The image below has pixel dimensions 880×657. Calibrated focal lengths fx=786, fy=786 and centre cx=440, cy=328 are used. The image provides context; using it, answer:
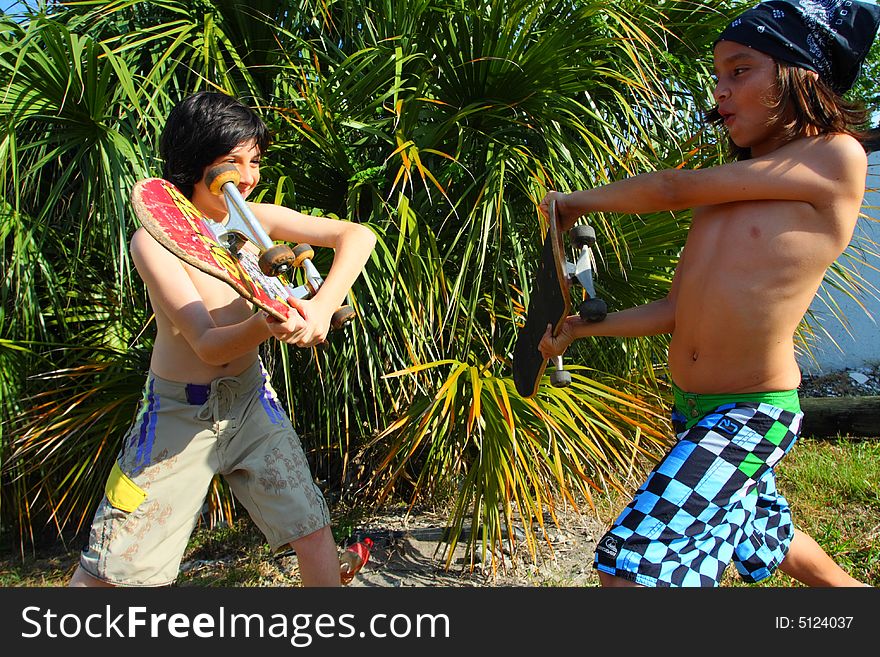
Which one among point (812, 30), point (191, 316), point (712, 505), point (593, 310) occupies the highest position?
point (812, 30)

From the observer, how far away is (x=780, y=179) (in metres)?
1.68

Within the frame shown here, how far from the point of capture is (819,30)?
1741mm

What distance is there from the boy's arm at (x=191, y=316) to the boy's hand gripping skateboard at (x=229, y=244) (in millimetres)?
133

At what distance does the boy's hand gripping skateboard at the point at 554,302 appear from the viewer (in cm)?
186

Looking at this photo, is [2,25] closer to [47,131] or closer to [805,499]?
[47,131]

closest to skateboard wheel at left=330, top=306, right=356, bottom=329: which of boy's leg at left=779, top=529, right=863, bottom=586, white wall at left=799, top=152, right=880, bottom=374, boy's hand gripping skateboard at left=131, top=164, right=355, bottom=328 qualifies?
boy's hand gripping skateboard at left=131, top=164, right=355, bottom=328

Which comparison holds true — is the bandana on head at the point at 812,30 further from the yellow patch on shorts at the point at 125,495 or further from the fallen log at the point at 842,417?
the fallen log at the point at 842,417

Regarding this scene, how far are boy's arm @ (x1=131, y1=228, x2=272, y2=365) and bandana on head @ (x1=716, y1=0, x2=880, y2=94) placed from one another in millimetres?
1288

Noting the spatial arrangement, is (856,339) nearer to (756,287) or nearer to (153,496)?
(756,287)

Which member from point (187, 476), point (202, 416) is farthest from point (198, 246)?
point (187, 476)

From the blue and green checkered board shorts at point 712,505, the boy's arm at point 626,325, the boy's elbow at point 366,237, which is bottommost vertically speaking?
the blue and green checkered board shorts at point 712,505

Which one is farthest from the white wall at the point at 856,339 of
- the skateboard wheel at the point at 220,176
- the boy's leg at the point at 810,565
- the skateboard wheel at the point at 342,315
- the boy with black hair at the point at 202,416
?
the skateboard wheel at the point at 220,176

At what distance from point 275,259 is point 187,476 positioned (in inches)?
28.8

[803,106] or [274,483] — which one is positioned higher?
[803,106]
